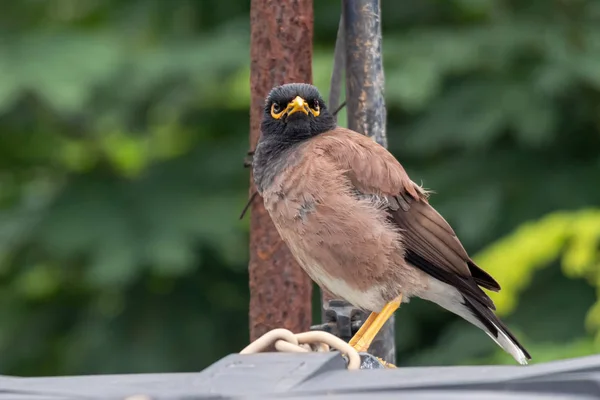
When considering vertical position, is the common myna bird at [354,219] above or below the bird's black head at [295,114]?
below

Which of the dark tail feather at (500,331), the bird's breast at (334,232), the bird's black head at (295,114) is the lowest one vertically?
the dark tail feather at (500,331)

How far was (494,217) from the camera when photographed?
5.79m

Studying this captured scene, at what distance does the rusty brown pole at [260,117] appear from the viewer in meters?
3.94

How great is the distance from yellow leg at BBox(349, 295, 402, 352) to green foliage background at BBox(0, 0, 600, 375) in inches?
46.1

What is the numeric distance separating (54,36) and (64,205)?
0.93m

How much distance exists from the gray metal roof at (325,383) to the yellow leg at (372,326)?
5.95 ft

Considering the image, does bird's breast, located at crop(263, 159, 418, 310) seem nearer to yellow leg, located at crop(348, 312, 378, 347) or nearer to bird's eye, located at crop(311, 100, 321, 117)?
yellow leg, located at crop(348, 312, 378, 347)

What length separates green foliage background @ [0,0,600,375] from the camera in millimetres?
5496

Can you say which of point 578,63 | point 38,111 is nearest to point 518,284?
point 578,63

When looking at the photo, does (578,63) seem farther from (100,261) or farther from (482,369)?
(482,369)

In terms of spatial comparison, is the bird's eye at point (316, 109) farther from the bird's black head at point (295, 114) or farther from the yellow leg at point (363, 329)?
the yellow leg at point (363, 329)

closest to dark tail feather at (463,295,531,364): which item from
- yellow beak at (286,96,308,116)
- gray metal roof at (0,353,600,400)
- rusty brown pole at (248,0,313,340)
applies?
rusty brown pole at (248,0,313,340)

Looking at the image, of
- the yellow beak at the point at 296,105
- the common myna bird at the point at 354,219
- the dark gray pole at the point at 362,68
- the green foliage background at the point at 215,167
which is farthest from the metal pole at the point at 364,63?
the green foliage background at the point at 215,167

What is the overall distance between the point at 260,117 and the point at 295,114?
0.72 ft
